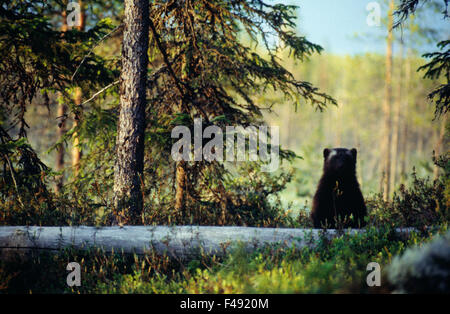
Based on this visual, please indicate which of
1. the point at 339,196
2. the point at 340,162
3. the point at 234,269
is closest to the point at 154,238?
the point at 234,269

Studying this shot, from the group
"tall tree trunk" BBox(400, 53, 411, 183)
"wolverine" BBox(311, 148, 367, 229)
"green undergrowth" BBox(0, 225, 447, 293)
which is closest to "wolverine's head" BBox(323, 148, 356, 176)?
"wolverine" BBox(311, 148, 367, 229)

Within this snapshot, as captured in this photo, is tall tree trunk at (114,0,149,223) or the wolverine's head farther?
the wolverine's head

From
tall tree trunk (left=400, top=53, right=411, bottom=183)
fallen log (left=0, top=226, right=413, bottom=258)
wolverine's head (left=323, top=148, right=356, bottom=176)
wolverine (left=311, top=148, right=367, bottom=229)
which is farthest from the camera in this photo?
tall tree trunk (left=400, top=53, right=411, bottom=183)

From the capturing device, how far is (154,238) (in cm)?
580

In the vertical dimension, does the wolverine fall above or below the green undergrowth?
above

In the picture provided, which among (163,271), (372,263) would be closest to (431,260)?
(372,263)

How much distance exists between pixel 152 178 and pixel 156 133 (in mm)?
1251

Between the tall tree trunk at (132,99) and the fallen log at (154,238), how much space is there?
122 cm

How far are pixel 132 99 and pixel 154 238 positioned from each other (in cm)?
336

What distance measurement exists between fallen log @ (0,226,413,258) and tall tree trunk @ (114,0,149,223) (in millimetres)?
1225

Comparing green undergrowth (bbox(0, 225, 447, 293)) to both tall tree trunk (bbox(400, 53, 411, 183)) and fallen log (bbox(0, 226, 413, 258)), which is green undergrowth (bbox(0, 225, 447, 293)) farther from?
tall tree trunk (bbox(400, 53, 411, 183))

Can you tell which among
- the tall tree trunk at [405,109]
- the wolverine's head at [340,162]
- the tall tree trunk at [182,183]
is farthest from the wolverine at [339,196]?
the tall tree trunk at [405,109]

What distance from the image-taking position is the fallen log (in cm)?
573

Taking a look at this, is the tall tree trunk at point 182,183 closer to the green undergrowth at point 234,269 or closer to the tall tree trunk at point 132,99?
the tall tree trunk at point 132,99
